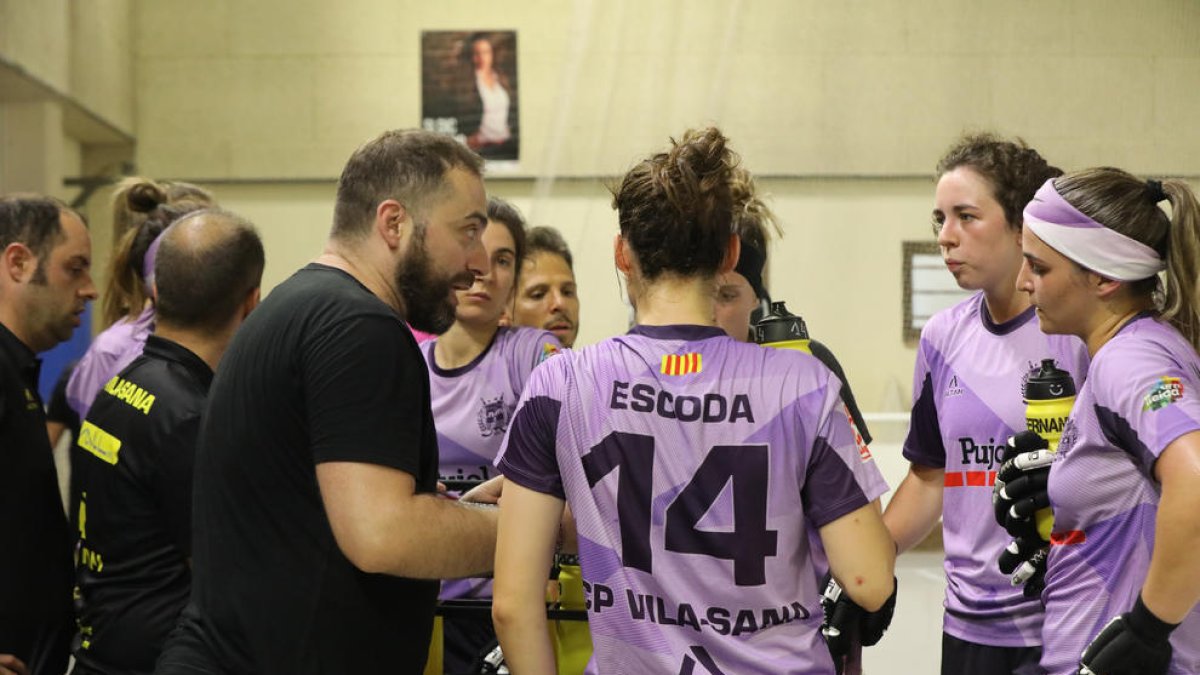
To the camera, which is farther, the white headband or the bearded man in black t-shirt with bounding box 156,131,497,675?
the white headband

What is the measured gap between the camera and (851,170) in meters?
7.55

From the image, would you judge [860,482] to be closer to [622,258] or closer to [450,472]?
[622,258]

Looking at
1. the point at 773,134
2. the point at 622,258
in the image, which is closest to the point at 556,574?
the point at 622,258

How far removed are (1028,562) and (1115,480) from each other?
1.25ft

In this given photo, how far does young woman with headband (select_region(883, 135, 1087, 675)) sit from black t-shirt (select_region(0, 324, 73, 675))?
1.84 meters

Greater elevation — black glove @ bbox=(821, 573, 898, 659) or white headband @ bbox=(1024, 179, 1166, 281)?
white headband @ bbox=(1024, 179, 1166, 281)

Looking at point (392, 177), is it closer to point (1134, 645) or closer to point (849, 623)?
point (849, 623)

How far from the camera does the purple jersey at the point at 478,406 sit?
9.37 feet

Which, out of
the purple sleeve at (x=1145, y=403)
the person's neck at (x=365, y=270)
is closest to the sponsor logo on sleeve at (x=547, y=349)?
the person's neck at (x=365, y=270)

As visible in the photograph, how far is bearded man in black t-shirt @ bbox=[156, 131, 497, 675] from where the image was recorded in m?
1.65

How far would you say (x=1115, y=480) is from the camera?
180cm

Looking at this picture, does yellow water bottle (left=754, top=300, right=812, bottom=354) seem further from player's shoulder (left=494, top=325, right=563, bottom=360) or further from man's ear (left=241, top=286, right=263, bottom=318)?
man's ear (left=241, top=286, right=263, bottom=318)

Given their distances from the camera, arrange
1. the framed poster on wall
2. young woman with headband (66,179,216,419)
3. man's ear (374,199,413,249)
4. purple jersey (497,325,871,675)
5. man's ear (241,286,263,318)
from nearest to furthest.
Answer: purple jersey (497,325,871,675), man's ear (374,199,413,249), man's ear (241,286,263,318), young woman with headband (66,179,216,419), the framed poster on wall

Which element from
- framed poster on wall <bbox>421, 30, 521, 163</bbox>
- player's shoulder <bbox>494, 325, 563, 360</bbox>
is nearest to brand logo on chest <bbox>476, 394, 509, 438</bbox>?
player's shoulder <bbox>494, 325, 563, 360</bbox>
